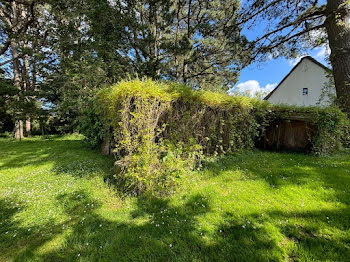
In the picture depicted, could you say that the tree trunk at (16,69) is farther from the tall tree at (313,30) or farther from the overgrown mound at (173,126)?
the tall tree at (313,30)

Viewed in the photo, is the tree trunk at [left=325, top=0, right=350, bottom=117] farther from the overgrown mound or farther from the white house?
the white house

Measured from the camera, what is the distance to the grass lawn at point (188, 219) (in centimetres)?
142

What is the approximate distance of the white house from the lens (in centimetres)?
1428

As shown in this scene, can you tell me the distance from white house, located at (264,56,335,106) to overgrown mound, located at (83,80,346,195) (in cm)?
1135

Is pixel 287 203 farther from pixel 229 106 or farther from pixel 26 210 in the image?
pixel 26 210

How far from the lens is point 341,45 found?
5.13 meters

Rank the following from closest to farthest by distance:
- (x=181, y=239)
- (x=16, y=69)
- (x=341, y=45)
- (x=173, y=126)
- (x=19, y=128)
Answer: (x=181, y=239) → (x=173, y=126) → (x=341, y=45) → (x=19, y=128) → (x=16, y=69)

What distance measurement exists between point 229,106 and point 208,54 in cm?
606

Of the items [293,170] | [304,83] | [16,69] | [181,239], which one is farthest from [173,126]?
[304,83]

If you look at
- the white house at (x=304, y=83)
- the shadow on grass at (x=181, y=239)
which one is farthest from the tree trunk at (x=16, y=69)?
the white house at (x=304, y=83)

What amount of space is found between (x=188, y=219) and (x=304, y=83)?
20436 millimetres

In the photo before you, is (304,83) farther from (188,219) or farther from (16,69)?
(16,69)

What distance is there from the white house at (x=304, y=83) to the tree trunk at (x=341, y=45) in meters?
9.37

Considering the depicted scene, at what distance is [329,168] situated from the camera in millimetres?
3324
